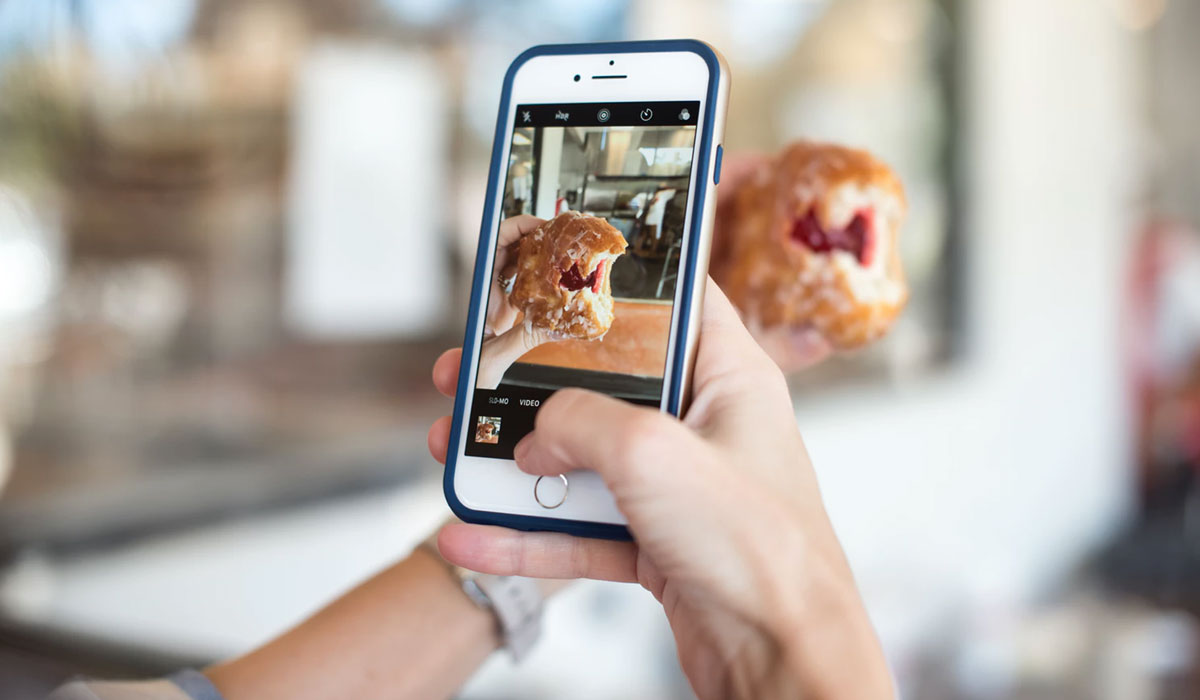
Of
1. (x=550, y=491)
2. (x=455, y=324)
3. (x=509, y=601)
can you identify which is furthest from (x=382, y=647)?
(x=455, y=324)

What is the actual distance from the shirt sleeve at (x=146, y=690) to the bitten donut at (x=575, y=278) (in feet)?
0.96

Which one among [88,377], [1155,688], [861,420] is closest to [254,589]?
[88,377]

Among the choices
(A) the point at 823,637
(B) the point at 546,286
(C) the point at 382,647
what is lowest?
(C) the point at 382,647

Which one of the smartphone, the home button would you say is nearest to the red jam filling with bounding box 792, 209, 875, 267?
the smartphone

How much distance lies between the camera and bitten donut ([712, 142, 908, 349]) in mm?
538

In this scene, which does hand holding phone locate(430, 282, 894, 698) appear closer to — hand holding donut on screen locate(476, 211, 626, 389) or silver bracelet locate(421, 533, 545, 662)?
hand holding donut on screen locate(476, 211, 626, 389)

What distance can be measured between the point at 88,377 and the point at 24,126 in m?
0.52

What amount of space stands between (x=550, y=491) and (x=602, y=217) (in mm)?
132

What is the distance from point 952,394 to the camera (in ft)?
9.07

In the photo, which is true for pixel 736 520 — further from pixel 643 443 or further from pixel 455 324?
pixel 455 324

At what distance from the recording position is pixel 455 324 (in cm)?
227

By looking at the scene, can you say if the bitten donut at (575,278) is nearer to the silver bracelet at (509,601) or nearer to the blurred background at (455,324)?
the silver bracelet at (509,601)

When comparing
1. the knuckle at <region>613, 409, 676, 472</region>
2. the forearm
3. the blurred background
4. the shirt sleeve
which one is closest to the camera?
the knuckle at <region>613, 409, 676, 472</region>

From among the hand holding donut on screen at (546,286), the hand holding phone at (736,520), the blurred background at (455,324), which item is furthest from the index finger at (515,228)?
the blurred background at (455,324)
